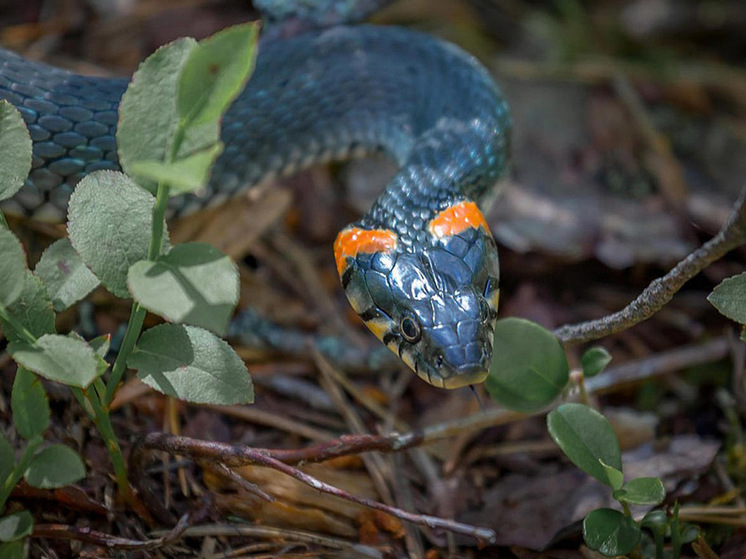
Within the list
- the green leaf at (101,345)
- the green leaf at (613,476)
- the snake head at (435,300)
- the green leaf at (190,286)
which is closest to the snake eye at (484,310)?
the snake head at (435,300)

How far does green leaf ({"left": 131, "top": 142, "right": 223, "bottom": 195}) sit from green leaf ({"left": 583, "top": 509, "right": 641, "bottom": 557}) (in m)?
1.56

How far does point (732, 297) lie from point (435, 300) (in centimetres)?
97

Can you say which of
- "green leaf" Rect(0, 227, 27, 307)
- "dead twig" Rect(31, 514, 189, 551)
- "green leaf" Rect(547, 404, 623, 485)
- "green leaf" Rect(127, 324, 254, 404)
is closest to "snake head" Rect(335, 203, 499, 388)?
"green leaf" Rect(547, 404, 623, 485)

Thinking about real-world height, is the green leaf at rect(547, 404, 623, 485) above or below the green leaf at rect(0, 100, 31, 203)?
below

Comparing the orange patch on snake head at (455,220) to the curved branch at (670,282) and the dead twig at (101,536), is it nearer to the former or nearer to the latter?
the curved branch at (670,282)

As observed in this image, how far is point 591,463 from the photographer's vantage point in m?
2.45

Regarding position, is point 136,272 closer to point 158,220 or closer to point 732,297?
point 158,220

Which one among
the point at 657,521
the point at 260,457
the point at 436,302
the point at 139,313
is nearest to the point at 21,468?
the point at 139,313

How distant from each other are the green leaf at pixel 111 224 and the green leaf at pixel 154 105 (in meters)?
0.11

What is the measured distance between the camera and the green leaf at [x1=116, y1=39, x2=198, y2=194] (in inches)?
80.3

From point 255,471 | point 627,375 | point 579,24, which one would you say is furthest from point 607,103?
point 255,471

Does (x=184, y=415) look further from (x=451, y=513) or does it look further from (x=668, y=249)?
(x=668, y=249)

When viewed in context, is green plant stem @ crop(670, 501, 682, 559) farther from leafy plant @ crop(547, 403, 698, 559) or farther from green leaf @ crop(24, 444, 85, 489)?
green leaf @ crop(24, 444, 85, 489)

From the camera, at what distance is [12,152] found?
2.18 meters
